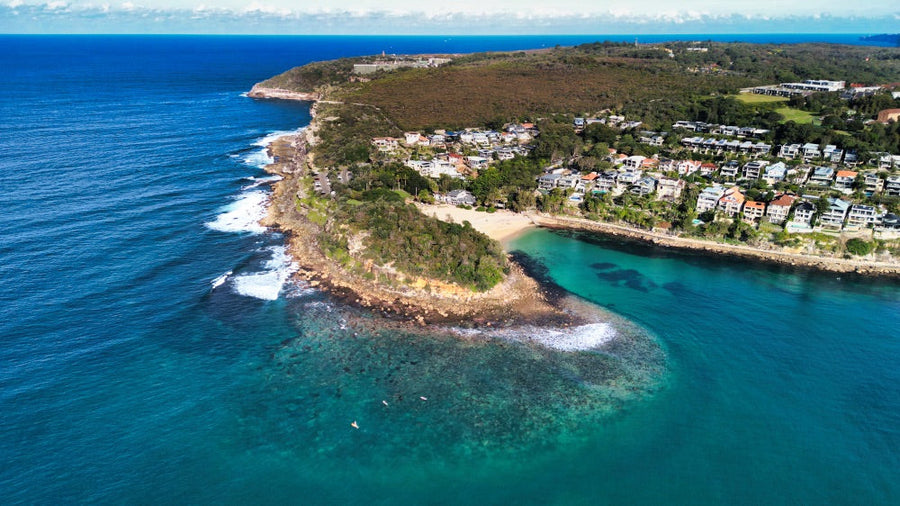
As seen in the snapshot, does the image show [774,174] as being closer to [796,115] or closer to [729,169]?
[729,169]

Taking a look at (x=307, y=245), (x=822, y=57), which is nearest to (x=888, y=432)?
(x=307, y=245)

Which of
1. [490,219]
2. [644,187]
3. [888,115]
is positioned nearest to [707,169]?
[644,187]

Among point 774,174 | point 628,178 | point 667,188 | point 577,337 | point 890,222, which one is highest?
point 774,174

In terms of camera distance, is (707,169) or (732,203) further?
(707,169)

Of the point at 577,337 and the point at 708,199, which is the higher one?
the point at 708,199

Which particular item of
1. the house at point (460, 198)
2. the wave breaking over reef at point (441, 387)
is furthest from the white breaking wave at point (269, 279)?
the house at point (460, 198)
